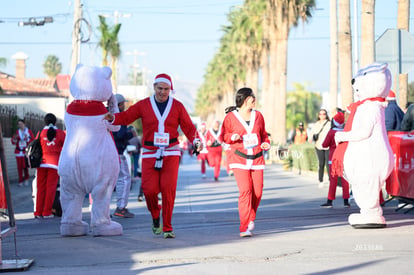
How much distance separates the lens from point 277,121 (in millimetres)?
52062

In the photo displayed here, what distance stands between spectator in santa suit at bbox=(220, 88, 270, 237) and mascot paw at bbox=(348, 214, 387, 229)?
1302 mm

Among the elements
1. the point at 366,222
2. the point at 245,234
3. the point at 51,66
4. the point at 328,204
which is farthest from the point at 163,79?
the point at 51,66

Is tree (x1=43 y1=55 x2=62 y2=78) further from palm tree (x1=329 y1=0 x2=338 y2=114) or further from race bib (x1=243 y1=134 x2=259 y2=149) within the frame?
race bib (x1=243 y1=134 x2=259 y2=149)

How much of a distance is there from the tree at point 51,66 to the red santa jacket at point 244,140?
128 meters

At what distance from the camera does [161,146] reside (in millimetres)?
10328

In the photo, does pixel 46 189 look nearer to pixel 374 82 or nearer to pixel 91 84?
pixel 91 84

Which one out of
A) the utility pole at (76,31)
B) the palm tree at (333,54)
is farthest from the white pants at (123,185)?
the palm tree at (333,54)

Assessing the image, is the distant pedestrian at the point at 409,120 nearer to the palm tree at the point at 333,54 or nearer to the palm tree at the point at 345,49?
the palm tree at the point at 345,49

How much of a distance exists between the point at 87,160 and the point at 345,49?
1798 centimetres

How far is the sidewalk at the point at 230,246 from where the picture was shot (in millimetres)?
7859

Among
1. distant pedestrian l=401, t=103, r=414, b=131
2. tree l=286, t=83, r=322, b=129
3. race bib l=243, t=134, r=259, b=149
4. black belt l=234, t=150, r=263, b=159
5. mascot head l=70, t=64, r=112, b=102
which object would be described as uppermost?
mascot head l=70, t=64, r=112, b=102

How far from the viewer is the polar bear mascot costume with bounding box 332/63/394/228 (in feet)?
35.2

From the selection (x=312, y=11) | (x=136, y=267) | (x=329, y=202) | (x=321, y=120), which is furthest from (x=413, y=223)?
(x=312, y=11)

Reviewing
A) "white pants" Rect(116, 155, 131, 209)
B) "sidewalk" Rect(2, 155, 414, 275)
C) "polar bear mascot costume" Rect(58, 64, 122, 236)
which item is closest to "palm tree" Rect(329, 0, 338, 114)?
"sidewalk" Rect(2, 155, 414, 275)
